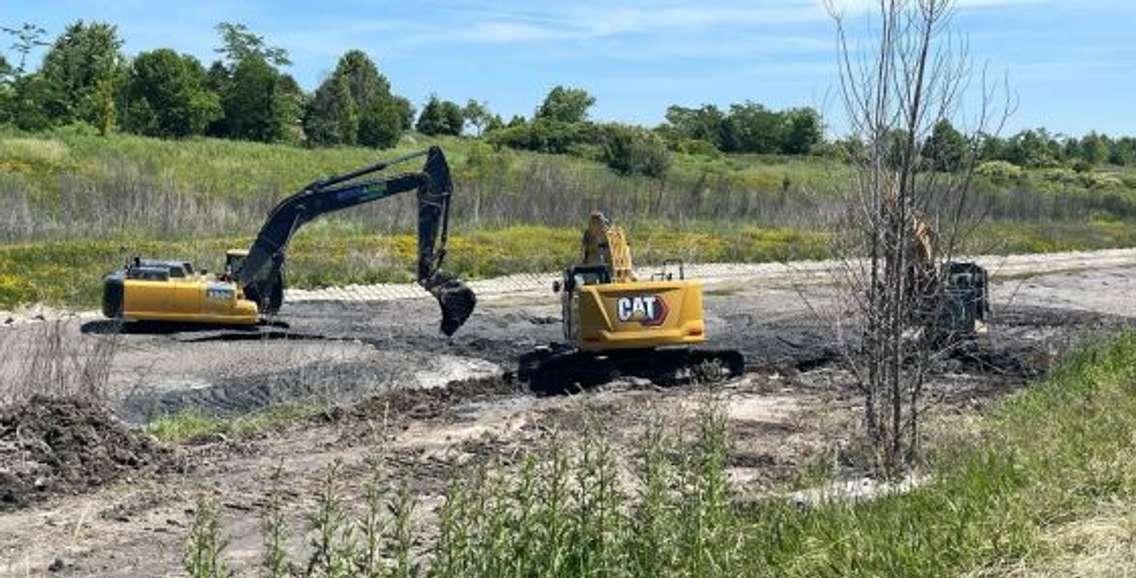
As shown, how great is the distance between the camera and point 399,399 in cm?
1457

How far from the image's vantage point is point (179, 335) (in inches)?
728

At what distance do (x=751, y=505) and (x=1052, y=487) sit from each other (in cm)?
159

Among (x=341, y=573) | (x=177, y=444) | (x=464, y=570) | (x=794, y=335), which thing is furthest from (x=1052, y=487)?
(x=794, y=335)

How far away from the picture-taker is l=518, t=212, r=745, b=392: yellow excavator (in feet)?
50.7

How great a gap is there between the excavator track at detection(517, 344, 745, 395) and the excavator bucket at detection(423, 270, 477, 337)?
204 centimetres

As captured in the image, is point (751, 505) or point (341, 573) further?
point (751, 505)

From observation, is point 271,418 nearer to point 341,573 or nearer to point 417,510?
point 417,510

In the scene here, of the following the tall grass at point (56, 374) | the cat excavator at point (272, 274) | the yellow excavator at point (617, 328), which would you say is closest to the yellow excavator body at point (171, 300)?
the cat excavator at point (272, 274)

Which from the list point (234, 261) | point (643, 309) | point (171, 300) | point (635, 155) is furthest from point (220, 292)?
point (635, 155)

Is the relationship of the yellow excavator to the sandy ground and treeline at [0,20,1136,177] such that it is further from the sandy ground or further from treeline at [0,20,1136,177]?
treeline at [0,20,1136,177]

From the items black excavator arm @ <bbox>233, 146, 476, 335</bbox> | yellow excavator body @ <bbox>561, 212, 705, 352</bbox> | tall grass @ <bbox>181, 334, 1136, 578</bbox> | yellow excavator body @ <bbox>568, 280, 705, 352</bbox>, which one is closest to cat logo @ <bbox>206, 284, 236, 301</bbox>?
black excavator arm @ <bbox>233, 146, 476, 335</bbox>

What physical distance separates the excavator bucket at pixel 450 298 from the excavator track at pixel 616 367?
6.70 ft

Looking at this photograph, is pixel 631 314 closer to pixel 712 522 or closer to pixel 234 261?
pixel 234 261

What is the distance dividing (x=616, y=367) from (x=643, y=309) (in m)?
1.04
